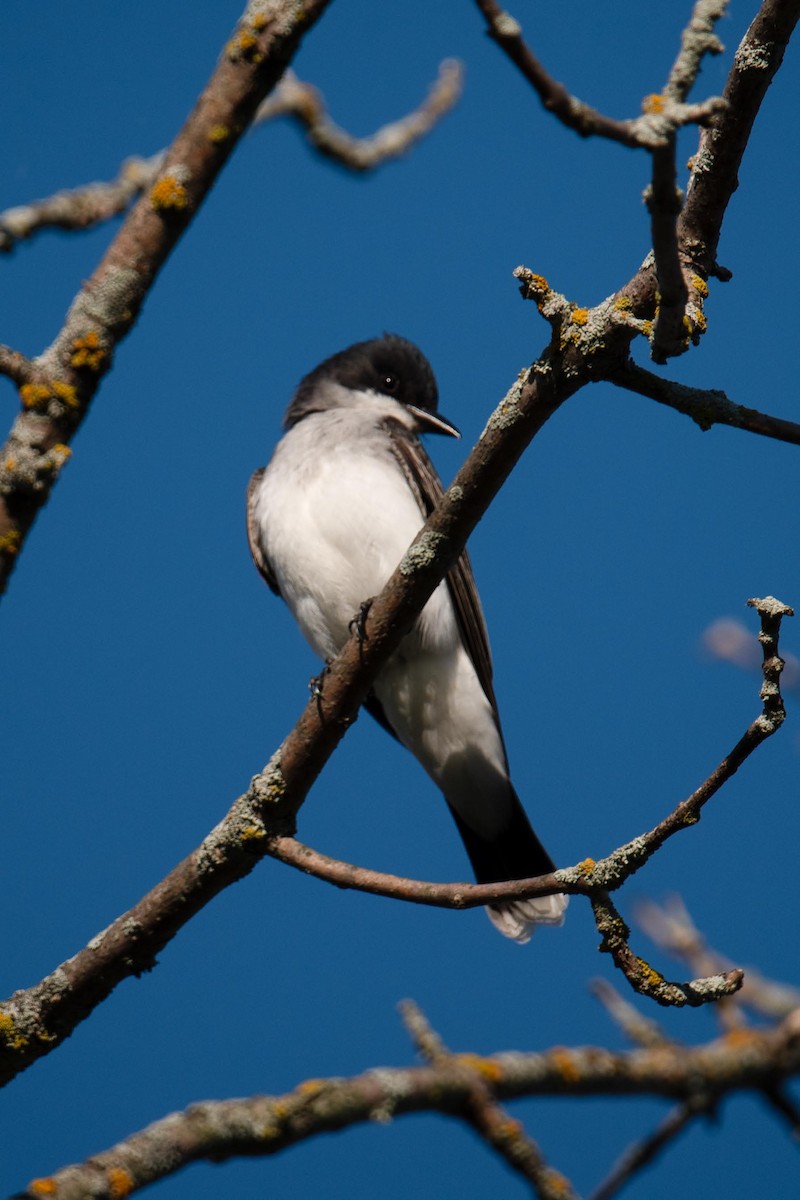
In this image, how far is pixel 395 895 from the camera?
3.97m

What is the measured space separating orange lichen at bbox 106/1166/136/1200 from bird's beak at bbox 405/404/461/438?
5.12m

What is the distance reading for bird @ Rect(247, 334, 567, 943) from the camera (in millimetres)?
6086

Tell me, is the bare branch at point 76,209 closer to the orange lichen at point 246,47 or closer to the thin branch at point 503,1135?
the orange lichen at point 246,47

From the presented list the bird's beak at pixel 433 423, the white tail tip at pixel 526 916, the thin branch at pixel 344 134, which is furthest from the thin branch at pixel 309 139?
the white tail tip at pixel 526 916

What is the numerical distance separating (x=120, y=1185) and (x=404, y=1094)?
570mm

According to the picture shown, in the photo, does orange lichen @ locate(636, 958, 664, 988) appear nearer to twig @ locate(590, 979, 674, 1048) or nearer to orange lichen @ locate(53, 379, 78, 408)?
twig @ locate(590, 979, 674, 1048)

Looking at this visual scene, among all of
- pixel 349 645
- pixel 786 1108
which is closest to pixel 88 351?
pixel 349 645

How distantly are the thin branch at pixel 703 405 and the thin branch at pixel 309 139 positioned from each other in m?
1.16

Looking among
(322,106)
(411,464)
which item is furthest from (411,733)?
(322,106)

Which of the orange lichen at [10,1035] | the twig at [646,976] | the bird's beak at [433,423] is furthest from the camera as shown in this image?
the bird's beak at [433,423]

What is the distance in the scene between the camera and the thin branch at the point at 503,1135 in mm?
2303

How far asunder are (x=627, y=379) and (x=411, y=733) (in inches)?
123

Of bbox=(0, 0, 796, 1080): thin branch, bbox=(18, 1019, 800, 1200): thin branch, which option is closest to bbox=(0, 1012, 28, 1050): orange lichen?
bbox=(0, 0, 796, 1080): thin branch

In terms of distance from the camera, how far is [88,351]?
307cm
